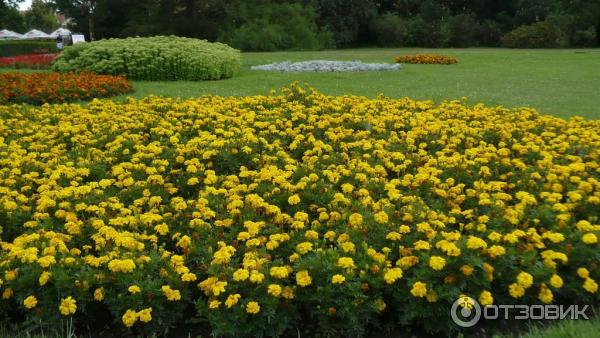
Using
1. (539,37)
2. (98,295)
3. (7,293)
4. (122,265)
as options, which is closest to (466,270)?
(122,265)

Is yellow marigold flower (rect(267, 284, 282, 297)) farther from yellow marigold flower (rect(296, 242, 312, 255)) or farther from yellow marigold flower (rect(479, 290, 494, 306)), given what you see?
yellow marigold flower (rect(479, 290, 494, 306))

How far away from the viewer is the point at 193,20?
3362 centimetres

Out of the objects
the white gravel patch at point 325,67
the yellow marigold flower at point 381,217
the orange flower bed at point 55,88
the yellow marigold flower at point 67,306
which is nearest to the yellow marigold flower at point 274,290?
the yellow marigold flower at point 381,217

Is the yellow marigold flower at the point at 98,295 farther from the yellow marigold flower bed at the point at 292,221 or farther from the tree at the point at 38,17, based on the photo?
the tree at the point at 38,17

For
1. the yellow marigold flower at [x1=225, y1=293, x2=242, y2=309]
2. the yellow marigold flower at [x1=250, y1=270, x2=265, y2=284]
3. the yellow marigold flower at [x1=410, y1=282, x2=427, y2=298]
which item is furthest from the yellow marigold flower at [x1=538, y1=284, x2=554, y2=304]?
the yellow marigold flower at [x1=225, y1=293, x2=242, y2=309]

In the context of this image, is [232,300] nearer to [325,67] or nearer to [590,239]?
[590,239]

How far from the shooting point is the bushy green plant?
30.9m

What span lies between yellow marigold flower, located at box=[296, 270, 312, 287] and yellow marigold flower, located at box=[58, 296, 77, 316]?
116 centimetres

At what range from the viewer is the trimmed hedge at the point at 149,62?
13008 millimetres

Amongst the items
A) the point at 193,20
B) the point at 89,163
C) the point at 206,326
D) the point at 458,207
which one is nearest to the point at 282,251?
the point at 206,326

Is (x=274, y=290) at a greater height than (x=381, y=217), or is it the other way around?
(x=381, y=217)

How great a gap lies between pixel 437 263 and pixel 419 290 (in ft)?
0.61

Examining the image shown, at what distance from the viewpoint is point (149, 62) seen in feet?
42.9

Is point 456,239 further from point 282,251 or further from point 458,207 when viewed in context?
point 282,251
